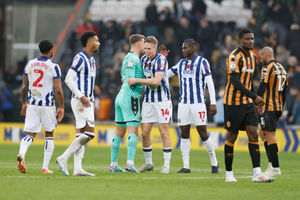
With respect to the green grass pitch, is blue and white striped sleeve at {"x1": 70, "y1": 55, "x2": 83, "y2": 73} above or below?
above

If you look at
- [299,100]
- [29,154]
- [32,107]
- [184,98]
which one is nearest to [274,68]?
[184,98]

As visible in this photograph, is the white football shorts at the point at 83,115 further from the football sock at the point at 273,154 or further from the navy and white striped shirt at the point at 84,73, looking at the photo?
the football sock at the point at 273,154

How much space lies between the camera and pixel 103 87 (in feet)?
83.9

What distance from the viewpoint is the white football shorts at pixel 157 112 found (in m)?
12.5

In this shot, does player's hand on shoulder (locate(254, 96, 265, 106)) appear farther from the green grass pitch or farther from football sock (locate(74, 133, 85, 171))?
football sock (locate(74, 133, 85, 171))

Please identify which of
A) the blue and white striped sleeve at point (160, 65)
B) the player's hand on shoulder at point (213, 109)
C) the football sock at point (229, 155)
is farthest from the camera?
the blue and white striped sleeve at point (160, 65)

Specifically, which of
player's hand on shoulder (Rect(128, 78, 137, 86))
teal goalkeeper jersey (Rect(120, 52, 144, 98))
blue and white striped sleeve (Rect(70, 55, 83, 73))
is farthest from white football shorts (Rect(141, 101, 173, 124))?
blue and white striped sleeve (Rect(70, 55, 83, 73))

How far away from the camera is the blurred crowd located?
901 inches

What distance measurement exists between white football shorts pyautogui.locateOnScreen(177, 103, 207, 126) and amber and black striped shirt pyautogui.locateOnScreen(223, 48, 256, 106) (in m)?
2.21

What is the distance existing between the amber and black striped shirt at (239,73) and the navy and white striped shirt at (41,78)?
296 cm

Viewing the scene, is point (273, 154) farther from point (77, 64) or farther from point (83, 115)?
point (77, 64)

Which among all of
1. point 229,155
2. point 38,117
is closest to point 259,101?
point 229,155

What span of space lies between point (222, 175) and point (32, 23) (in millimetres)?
20729

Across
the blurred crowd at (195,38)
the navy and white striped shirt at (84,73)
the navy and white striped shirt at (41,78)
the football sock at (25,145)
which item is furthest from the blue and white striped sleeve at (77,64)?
the blurred crowd at (195,38)
